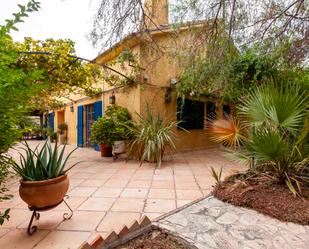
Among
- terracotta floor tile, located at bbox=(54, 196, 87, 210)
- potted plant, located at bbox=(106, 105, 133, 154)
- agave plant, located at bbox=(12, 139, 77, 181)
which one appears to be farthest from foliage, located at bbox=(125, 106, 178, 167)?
agave plant, located at bbox=(12, 139, 77, 181)

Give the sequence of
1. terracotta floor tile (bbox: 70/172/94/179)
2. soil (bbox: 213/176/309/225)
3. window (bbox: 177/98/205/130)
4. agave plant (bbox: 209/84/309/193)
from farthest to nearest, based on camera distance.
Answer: window (bbox: 177/98/205/130), terracotta floor tile (bbox: 70/172/94/179), agave plant (bbox: 209/84/309/193), soil (bbox: 213/176/309/225)

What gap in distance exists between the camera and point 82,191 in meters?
3.58

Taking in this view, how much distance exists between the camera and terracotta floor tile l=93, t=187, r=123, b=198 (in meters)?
3.36

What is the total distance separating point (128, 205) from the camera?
2949mm

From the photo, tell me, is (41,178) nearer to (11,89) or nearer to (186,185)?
(11,89)

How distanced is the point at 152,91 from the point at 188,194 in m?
4.15

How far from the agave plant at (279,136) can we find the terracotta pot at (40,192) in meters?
2.83

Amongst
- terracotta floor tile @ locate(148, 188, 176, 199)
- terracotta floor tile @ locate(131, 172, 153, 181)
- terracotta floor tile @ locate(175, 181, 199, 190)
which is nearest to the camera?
terracotta floor tile @ locate(148, 188, 176, 199)

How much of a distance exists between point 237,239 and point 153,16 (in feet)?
10.2

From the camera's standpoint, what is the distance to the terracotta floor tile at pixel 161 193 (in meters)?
3.27

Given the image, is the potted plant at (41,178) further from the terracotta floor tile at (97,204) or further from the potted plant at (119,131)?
the potted plant at (119,131)

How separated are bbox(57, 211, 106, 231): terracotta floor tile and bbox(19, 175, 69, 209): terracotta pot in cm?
31

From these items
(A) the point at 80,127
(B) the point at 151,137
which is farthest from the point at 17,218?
(A) the point at 80,127

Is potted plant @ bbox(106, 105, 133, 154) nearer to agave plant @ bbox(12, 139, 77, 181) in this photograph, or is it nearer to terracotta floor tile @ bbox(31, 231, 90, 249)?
agave plant @ bbox(12, 139, 77, 181)
